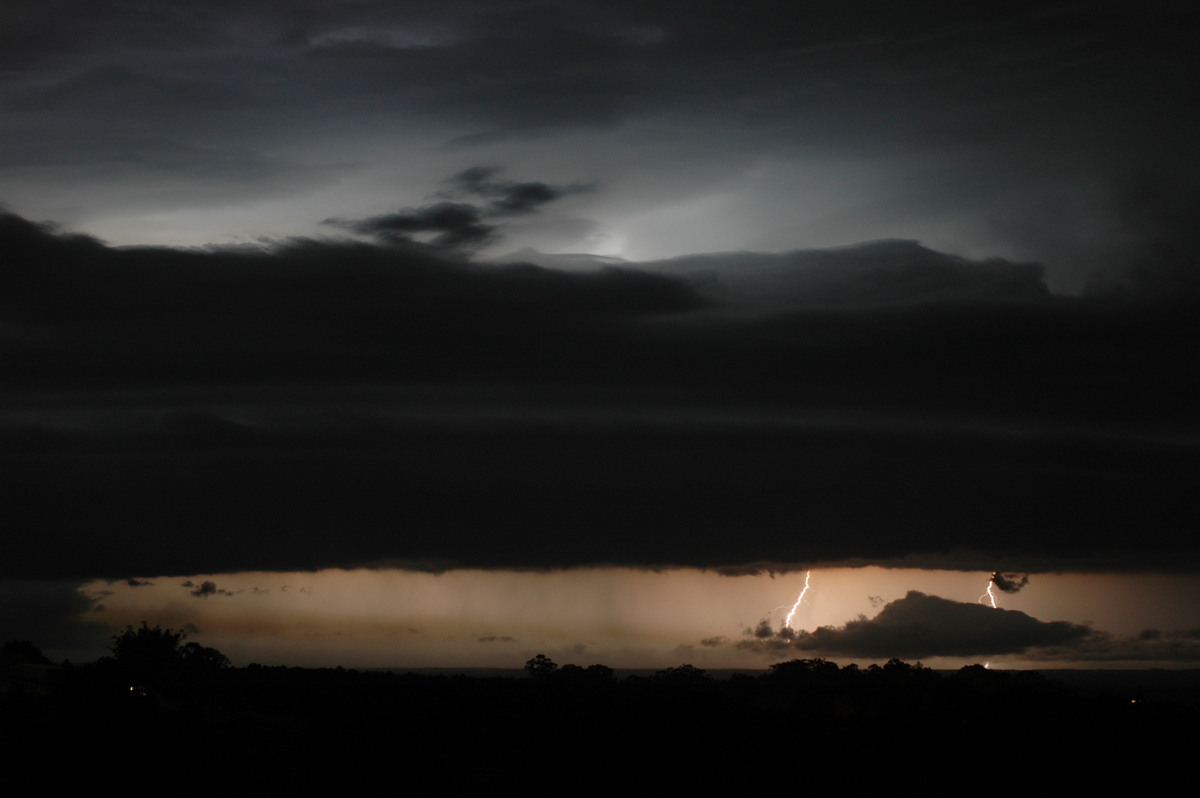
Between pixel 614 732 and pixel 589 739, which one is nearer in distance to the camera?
pixel 589 739

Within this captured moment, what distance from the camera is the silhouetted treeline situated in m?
68.1

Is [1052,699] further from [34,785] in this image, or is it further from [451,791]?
[34,785]

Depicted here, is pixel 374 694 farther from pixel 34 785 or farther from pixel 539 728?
pixel 34 785

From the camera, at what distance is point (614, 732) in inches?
3130

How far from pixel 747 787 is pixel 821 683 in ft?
205

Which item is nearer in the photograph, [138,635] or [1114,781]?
[1114,781]

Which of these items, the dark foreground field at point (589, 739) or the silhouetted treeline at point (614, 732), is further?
the silhouetted treeline at point (614, 732)

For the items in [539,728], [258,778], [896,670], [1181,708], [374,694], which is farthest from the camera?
[896,670]

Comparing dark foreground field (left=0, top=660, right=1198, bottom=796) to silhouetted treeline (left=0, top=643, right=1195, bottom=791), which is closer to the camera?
dark foreground field (left=0, top=660, right=1198, bottom=796)

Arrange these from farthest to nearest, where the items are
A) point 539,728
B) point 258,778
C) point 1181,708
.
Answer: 1. point 1181,708
2. point 539,728
3. point 258,778

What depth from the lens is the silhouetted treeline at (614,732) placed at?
223 ft

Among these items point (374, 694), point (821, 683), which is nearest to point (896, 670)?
point (821, 683)

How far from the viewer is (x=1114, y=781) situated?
68.2 m

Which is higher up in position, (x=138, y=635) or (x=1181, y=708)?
(x=138, y=635)
